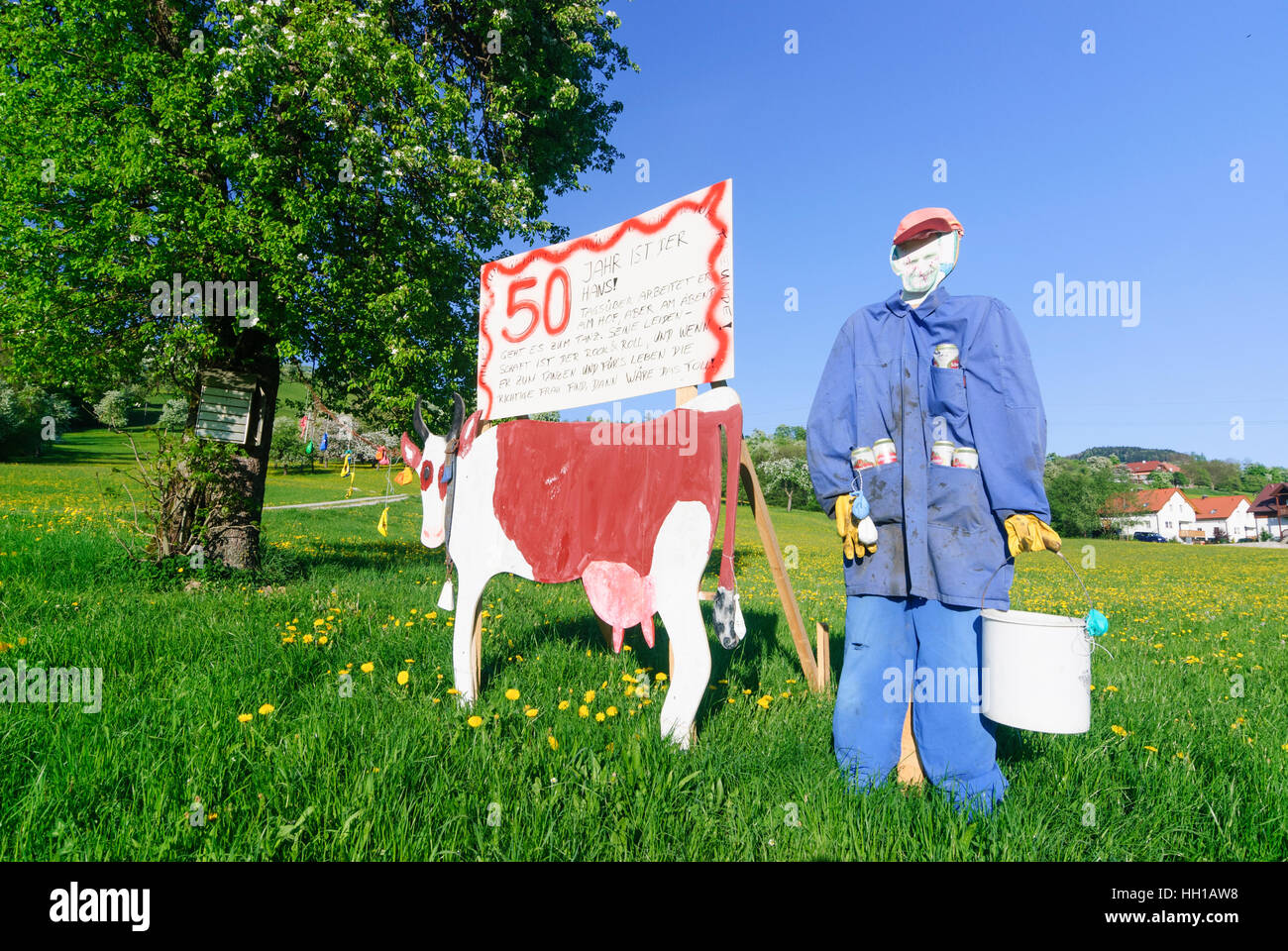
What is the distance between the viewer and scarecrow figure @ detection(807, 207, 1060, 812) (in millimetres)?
2637

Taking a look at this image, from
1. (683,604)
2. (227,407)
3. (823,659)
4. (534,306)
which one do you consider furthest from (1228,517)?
(227,407)

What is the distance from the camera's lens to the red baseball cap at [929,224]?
9.24 ft

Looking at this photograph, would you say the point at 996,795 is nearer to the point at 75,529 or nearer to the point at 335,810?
the point at 335,810

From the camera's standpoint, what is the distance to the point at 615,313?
4012 mm

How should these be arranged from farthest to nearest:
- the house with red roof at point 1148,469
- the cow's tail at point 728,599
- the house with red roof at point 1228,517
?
the house with red roof at point 1148,469 → the house with red roof at point 1228,517 → the cow's tail at point 728,599

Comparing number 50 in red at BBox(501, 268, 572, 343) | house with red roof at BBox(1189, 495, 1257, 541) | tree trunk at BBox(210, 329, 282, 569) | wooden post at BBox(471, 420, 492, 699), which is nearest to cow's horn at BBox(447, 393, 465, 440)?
number 50 in red at BBox(501, 268, 572, 343)

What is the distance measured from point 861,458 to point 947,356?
1.96ft

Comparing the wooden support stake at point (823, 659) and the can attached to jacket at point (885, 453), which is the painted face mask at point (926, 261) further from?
the wooden support stake at point (823, 659)

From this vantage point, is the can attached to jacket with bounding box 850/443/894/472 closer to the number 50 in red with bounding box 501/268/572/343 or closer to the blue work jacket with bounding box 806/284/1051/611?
the blue work jacket with bounding box 806/284/1051/611

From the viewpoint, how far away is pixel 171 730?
116 inches

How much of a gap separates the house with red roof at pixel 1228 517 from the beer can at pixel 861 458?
336 feet

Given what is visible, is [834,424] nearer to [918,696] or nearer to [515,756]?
[918,696]

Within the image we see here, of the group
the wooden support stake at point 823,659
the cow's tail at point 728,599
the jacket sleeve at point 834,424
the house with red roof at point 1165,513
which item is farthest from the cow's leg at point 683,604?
the house with red roof at point 1165,513
